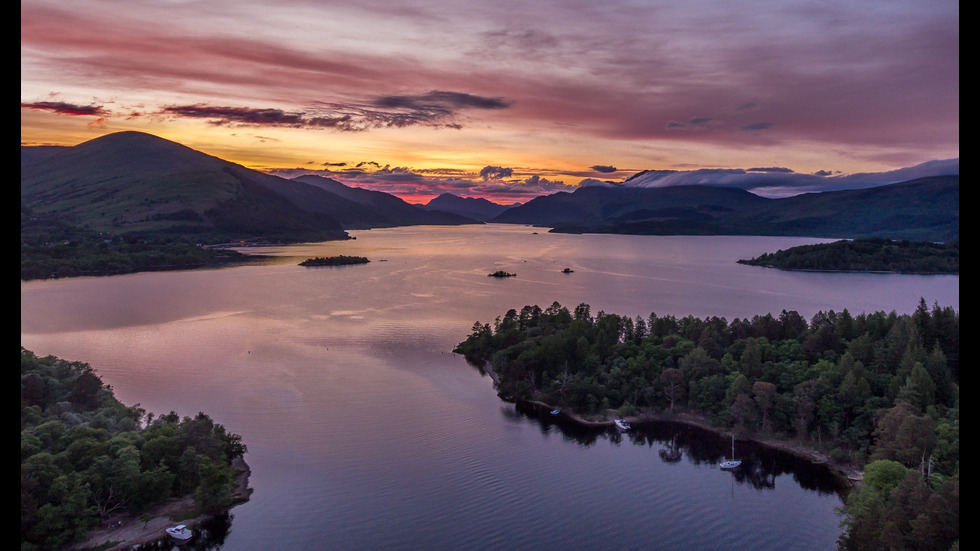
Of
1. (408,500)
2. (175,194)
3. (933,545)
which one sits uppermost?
(175,194)

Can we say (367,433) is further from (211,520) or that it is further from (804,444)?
(804,444)

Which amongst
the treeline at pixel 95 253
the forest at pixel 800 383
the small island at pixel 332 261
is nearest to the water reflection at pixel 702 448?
the forest at pixel 800 383

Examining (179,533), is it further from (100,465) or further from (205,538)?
(100,465)

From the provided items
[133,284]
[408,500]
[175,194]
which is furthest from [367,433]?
[175,194]

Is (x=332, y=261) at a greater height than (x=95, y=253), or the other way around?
(x=95, y=253)

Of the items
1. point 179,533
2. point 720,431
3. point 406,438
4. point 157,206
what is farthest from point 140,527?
point 157,206

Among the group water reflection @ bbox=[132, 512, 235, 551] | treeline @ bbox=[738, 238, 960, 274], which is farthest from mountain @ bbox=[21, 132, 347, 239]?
water reflection @ bbox=[132, 512, 235, 551]
